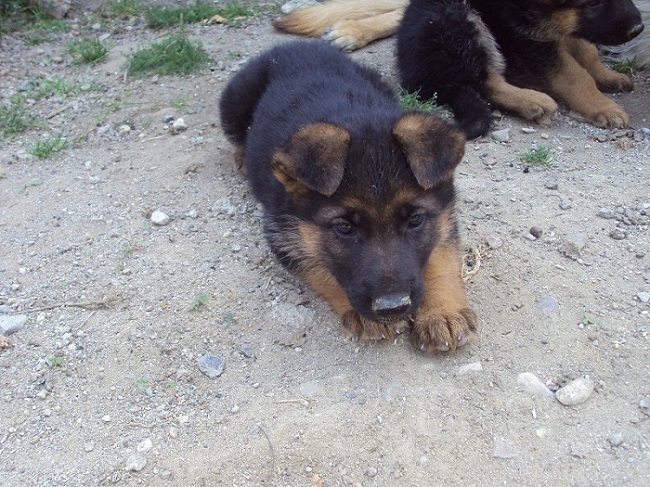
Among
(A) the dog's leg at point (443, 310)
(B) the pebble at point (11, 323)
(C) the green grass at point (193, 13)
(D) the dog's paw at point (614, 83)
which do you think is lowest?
(C) the green grass at point (193, 13)

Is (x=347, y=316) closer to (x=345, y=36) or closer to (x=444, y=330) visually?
(x=444, y=330)

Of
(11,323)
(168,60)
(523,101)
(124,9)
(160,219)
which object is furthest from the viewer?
(124,9)

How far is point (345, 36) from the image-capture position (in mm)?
7551

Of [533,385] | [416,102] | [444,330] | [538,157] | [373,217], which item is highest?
[373,217]

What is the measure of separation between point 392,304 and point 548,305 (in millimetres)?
1064

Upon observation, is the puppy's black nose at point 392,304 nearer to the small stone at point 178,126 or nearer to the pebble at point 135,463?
the pebble at point 135,463

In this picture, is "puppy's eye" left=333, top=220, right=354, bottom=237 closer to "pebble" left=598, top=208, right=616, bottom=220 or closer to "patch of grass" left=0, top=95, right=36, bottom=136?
"pebble" left=598, top=208, right=616, bottom=220

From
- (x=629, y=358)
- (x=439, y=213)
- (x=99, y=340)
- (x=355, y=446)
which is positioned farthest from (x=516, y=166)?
(x=99, y=340)

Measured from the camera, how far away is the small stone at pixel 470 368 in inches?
150

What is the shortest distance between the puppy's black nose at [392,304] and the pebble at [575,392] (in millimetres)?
842

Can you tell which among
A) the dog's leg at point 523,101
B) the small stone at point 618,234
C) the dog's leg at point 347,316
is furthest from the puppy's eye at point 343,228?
the dog's leg at point 523,101

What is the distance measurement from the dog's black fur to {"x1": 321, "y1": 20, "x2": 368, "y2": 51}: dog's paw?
944 millimetres

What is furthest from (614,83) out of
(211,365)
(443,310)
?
(211,365)

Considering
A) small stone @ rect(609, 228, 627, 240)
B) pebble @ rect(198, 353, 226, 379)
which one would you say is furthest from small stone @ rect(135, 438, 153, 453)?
small stone @ rect(609, 228, 627, 240)
